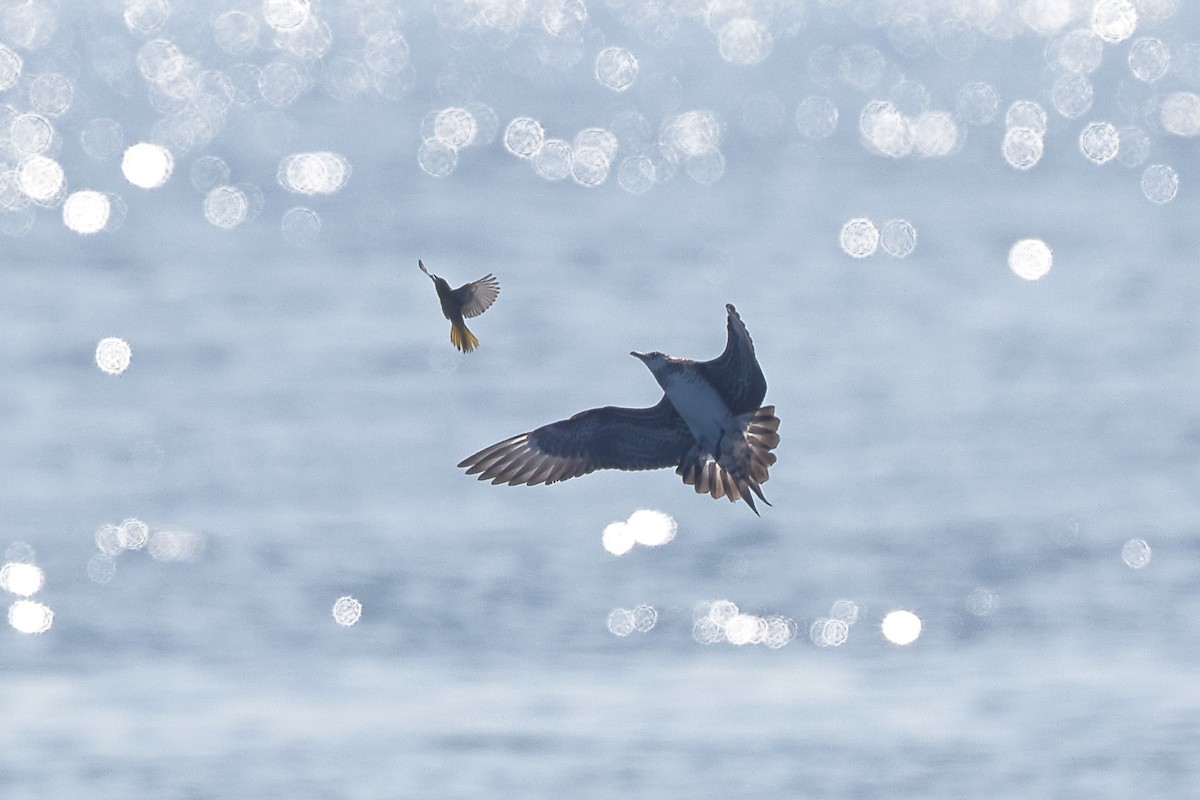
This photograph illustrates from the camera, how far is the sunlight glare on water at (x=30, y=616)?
2750cm

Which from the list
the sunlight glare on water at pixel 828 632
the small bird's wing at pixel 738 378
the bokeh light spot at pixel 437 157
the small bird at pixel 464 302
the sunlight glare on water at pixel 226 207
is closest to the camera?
the small bird at pixel 464 302

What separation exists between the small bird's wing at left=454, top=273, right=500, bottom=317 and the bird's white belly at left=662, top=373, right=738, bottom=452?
2.24 metres

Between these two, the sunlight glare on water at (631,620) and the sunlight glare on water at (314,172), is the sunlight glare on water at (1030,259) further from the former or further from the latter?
the sunlight glare on water at (631,620)

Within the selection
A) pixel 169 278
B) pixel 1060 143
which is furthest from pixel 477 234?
pixel 1060 143

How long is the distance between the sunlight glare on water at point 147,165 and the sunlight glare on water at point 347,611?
3296 cm

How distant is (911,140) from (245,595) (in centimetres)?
4053

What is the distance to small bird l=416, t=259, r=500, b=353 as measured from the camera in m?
11.5

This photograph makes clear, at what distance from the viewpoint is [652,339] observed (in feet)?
128

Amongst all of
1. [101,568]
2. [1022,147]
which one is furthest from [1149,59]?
[101,568]

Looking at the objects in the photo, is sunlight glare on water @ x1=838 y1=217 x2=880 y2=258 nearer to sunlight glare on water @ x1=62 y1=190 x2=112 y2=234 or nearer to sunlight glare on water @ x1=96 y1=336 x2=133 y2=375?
sunlight glare on water @ x1=96 y1=336 x2=133 y2=375

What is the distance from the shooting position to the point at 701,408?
13836 mm

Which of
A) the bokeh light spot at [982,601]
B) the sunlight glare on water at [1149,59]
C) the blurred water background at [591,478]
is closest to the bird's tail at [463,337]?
the blurred water background at [591,478]

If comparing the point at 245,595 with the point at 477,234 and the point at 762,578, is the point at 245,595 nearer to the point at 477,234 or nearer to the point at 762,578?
the point at 762,578

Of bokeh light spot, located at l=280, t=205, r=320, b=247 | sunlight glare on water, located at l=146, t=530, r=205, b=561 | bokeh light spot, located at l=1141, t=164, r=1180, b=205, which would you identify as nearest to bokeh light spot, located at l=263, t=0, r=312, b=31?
bokeh light spot, located at l=280, t=205, r=320, b=247
